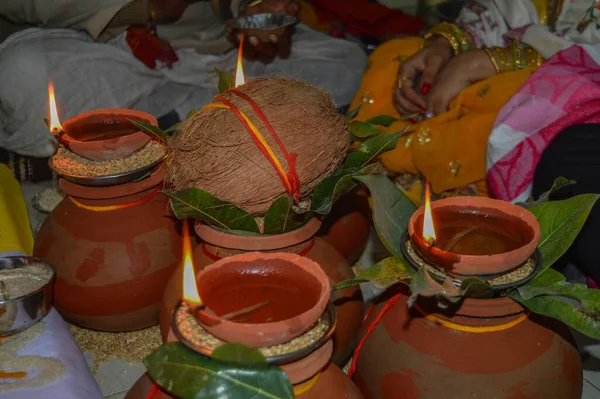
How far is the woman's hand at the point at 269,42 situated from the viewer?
2377 mm

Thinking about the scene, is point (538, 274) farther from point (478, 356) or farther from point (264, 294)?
point (264, 294)

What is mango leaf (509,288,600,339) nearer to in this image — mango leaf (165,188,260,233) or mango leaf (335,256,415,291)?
mango leaf (335,256,415,291)

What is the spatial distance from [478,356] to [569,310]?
0.47ft

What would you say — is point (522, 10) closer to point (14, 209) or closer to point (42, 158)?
point (14, 209)

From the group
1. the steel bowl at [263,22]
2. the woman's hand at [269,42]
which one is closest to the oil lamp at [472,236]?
the steel bowl at [263,22]

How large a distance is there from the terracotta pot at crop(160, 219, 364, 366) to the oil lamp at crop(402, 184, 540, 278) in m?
0.20

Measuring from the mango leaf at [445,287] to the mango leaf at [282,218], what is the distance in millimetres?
284

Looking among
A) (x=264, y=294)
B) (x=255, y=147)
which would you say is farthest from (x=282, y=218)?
(x=264, y=294)

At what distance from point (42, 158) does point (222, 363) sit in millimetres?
2069

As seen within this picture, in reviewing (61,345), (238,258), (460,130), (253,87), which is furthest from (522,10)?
(61,345)

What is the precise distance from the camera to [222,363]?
0.74 meters

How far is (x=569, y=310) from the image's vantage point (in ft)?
2.88

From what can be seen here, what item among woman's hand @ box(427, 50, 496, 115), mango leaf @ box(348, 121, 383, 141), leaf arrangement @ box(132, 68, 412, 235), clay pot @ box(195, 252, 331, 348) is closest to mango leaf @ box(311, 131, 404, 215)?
leaf arrangement @ box(132, 68, 412, 235)

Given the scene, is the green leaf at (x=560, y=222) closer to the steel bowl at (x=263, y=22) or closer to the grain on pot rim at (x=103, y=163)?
the grain on pot rim at (x=103, y=163)
